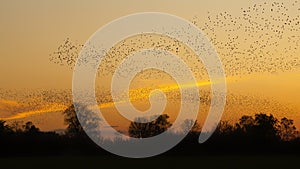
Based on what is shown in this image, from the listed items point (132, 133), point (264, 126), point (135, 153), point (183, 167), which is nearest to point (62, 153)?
point (135, 153)

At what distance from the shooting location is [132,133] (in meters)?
71.1

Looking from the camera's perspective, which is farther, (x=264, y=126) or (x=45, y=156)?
(x=264, y=126)

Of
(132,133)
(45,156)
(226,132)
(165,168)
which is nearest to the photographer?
(165,168)

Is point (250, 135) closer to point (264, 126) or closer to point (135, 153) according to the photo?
point (264, 126)

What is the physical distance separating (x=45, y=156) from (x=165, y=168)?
20.9 m

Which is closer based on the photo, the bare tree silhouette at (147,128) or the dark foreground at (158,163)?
the dark foreground at (158,163)

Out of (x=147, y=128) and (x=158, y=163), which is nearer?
(x=158, y=163)

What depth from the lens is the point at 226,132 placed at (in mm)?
66062

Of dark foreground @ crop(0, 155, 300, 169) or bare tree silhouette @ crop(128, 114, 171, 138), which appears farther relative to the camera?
bare tree silhouette @ crop(128, 114, 171, 138)

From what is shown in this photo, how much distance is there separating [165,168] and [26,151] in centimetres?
2320

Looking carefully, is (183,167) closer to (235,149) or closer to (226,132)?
(235,149)

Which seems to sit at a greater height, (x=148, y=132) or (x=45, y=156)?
(x=148, y=132)

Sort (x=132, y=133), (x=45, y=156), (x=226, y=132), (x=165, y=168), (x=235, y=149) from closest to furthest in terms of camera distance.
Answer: (x=165, y=168)
(x=45, y=156)
(x=235, y=149)
(x=226, y=132)
(x=132, y=133)

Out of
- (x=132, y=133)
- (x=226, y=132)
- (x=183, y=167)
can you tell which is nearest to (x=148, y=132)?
(x=132, y=133)
